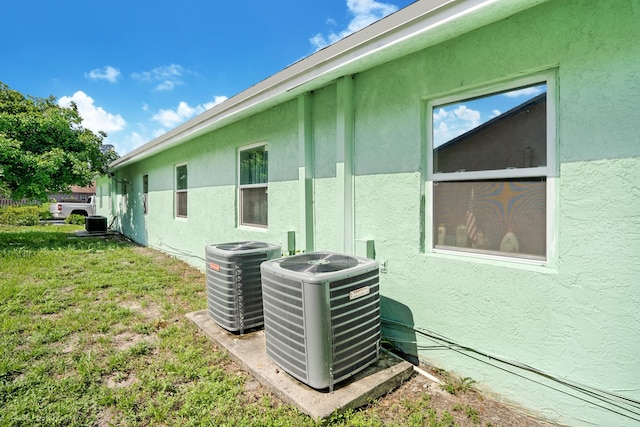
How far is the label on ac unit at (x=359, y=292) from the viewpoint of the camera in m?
2.37

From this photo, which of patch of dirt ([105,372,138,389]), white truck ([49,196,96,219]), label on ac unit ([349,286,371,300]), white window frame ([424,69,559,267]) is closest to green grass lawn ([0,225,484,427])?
patch of dirt ([105,372,138,389])

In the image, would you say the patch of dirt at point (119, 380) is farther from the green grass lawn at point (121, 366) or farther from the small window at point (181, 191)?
the small window at point (181, 191)

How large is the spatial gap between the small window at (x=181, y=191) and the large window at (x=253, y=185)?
293 centimetres

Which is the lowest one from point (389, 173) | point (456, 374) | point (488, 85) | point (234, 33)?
point (456, 374)

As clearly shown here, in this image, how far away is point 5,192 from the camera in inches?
392

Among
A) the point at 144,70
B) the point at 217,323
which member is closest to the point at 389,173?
the point at 217,323

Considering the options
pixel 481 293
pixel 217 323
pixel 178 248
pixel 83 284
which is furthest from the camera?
pixel 178 248

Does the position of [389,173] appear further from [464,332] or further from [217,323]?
[217,323]

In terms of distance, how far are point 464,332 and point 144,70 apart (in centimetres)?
1122

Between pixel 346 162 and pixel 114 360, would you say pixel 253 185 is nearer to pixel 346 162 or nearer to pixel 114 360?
pixel 346 162

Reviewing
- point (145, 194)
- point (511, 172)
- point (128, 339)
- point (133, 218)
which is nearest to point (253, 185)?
point (128, 339)

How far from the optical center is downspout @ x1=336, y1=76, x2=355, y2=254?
3.37 meters

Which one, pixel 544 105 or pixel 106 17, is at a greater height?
pixel 106 17

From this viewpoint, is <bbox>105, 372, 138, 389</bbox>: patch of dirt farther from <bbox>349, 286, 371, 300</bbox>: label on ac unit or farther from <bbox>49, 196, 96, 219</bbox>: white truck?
<bbox>49, 196, 96, 219</bbox>: white truck
